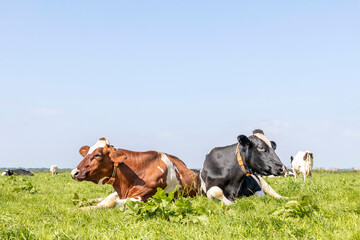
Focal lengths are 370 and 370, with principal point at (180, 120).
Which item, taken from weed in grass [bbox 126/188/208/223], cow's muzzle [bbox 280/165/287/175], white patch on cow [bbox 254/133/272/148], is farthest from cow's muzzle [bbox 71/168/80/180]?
cow's muzzle [bbox 280/165/287/175]

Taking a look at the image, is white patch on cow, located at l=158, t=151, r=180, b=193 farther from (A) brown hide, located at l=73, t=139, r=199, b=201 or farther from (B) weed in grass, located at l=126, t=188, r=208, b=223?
(B) weed in grass, located at l=126, t=188, r=208, b=223

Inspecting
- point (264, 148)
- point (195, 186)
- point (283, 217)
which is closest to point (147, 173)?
point (195, 186)

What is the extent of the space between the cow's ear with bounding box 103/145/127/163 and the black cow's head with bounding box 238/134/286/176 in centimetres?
238

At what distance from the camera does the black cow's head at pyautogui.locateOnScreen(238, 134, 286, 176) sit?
24.4ft

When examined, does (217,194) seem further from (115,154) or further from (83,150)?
(83,150)

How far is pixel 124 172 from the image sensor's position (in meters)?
7.37

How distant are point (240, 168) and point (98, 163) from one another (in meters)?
2.91

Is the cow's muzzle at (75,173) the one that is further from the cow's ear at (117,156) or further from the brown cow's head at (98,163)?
the cow's ear at (117,156)

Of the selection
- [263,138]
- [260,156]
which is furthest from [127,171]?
[263,138]

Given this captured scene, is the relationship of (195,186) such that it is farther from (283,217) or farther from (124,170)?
(283,217)

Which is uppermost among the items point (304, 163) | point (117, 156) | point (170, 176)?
point (117, 156)

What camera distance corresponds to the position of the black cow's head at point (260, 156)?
24.4 feet

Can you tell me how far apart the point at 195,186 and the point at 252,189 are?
50.3 inches

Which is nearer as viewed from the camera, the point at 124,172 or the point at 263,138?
the point at 124,172
